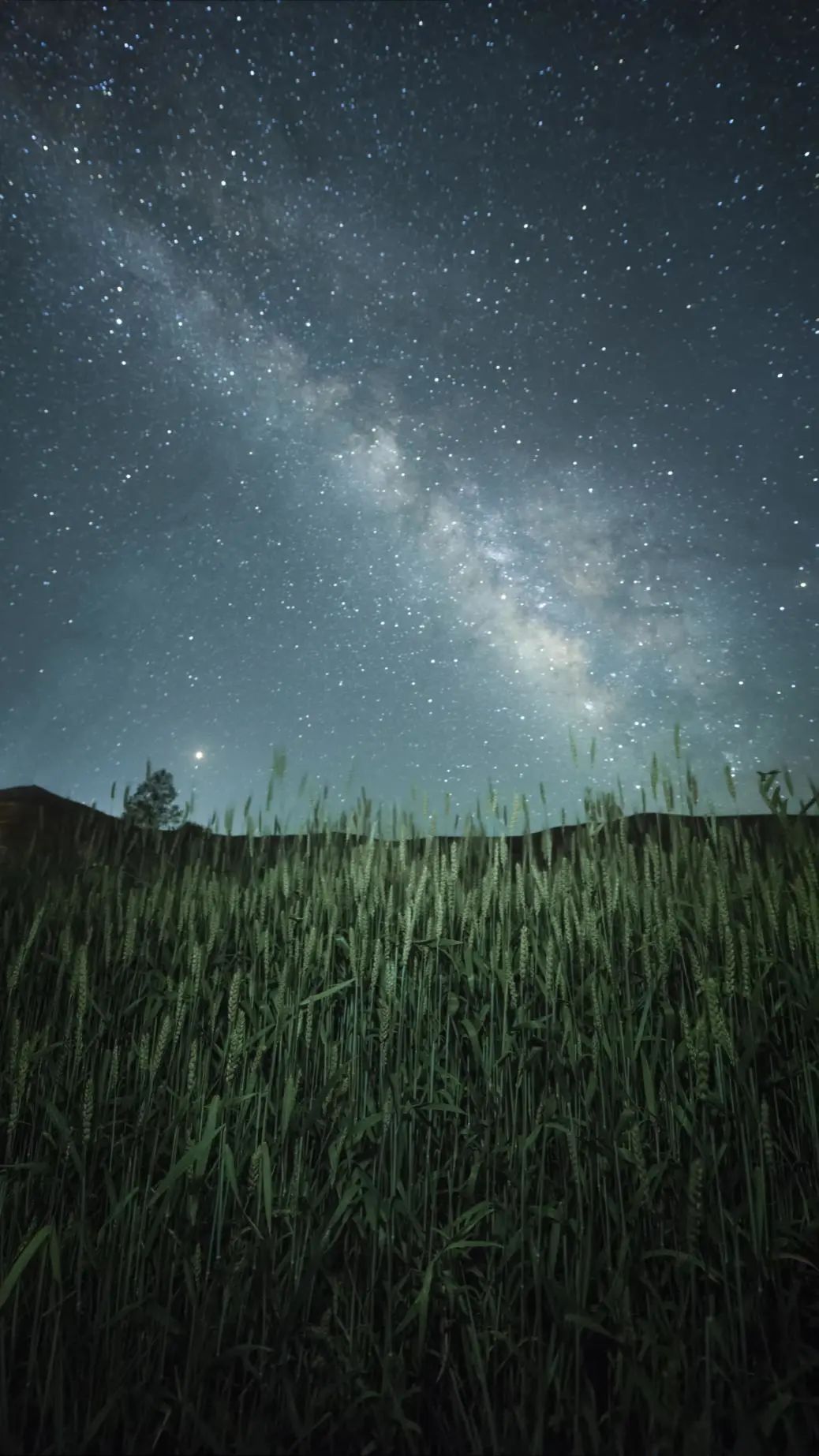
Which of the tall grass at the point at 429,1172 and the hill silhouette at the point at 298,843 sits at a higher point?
the hill silhouette at the point at 298,843

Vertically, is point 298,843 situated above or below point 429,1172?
above

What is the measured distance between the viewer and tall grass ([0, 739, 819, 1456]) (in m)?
1.55

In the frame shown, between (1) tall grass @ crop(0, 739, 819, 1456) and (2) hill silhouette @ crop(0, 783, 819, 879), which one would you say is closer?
(1) tall grass @ crop(0, 739, 819, 1456)

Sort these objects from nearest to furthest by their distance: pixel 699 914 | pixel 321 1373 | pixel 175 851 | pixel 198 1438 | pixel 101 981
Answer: pixel 198 1438
pixel 321 1373
pixel 699 914
pixel 101 981
pixel 175 851

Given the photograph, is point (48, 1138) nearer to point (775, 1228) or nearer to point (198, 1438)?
point (198, 1438)

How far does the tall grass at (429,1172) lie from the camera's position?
155 cm

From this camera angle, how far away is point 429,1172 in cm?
189

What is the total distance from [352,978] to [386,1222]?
630mm

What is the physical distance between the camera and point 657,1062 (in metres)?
2.04

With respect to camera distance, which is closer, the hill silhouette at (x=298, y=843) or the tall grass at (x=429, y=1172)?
the tall grass at (x=429, y=1172)

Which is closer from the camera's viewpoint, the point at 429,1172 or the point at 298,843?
the point at 429,1172

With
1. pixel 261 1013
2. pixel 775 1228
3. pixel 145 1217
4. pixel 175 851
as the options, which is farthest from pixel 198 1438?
pixel 175 851

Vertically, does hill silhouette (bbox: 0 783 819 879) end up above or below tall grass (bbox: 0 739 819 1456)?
above

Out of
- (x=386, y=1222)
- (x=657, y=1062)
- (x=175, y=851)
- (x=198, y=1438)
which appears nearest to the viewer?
(x=198, y=1438)
